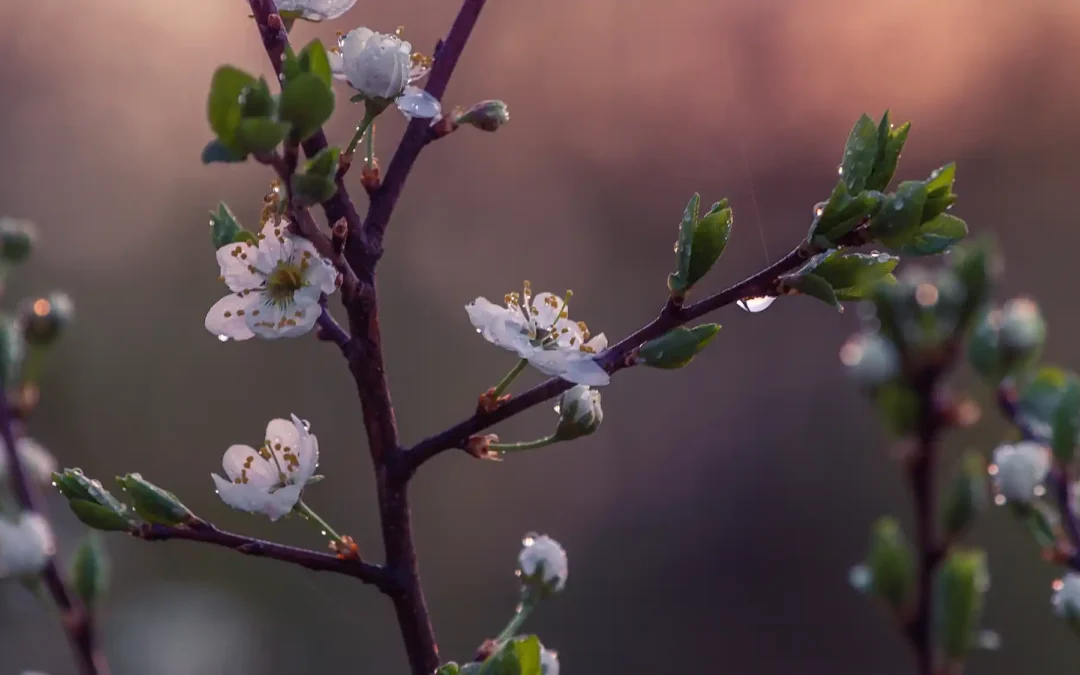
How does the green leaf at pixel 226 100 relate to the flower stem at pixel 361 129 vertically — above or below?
above

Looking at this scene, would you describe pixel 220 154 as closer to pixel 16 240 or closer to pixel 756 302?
pixel 756 302

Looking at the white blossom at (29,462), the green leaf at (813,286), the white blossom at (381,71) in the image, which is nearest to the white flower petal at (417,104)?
the white blossom at (381,71)

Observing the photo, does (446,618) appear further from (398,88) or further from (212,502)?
(398,88)

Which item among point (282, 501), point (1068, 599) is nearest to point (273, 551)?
point (282, 501)

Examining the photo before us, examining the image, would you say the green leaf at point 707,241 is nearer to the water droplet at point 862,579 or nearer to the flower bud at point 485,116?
the flower bud at point 485,116

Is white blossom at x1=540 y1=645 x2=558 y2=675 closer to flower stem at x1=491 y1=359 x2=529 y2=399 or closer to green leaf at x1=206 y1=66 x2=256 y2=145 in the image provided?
flower stem at x1=491 y1=359 x2=529 y2=399

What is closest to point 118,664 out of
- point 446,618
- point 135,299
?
point 446,618
